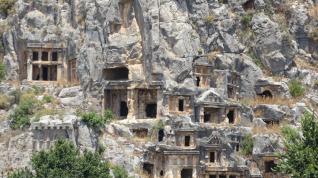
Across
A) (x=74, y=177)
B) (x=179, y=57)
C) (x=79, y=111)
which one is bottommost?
(x=74, y=177)

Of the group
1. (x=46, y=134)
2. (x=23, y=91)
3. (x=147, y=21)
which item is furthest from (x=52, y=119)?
(x=147, y=21)

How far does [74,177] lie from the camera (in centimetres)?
5525

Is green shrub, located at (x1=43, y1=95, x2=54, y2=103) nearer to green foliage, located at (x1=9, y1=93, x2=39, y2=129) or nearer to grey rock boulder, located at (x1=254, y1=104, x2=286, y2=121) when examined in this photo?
green foliage, located at (x1=9, y1=93, x2=39, y2=129)

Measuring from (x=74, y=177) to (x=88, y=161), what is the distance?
5.56 feet

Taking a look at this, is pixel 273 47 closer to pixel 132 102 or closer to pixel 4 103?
pixel 132 102

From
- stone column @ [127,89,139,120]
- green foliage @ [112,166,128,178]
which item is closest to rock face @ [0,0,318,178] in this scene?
stone column @ [127,89,139,120]

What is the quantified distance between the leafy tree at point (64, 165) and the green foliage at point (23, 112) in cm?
776

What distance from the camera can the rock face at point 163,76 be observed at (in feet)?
213

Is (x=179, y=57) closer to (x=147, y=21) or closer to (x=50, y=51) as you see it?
(x=147, y=21)

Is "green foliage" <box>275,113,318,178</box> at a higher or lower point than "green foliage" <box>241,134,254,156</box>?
higher

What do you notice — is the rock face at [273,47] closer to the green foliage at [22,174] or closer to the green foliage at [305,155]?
the green foliage at [22,174]

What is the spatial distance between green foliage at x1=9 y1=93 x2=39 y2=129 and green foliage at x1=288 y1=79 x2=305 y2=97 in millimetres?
22051

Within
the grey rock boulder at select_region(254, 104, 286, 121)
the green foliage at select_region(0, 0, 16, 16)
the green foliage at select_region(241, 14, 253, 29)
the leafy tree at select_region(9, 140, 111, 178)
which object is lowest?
the leafy tree at select_region(9, 140, 111, 178)

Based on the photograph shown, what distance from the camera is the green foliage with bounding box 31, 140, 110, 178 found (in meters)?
55.1
